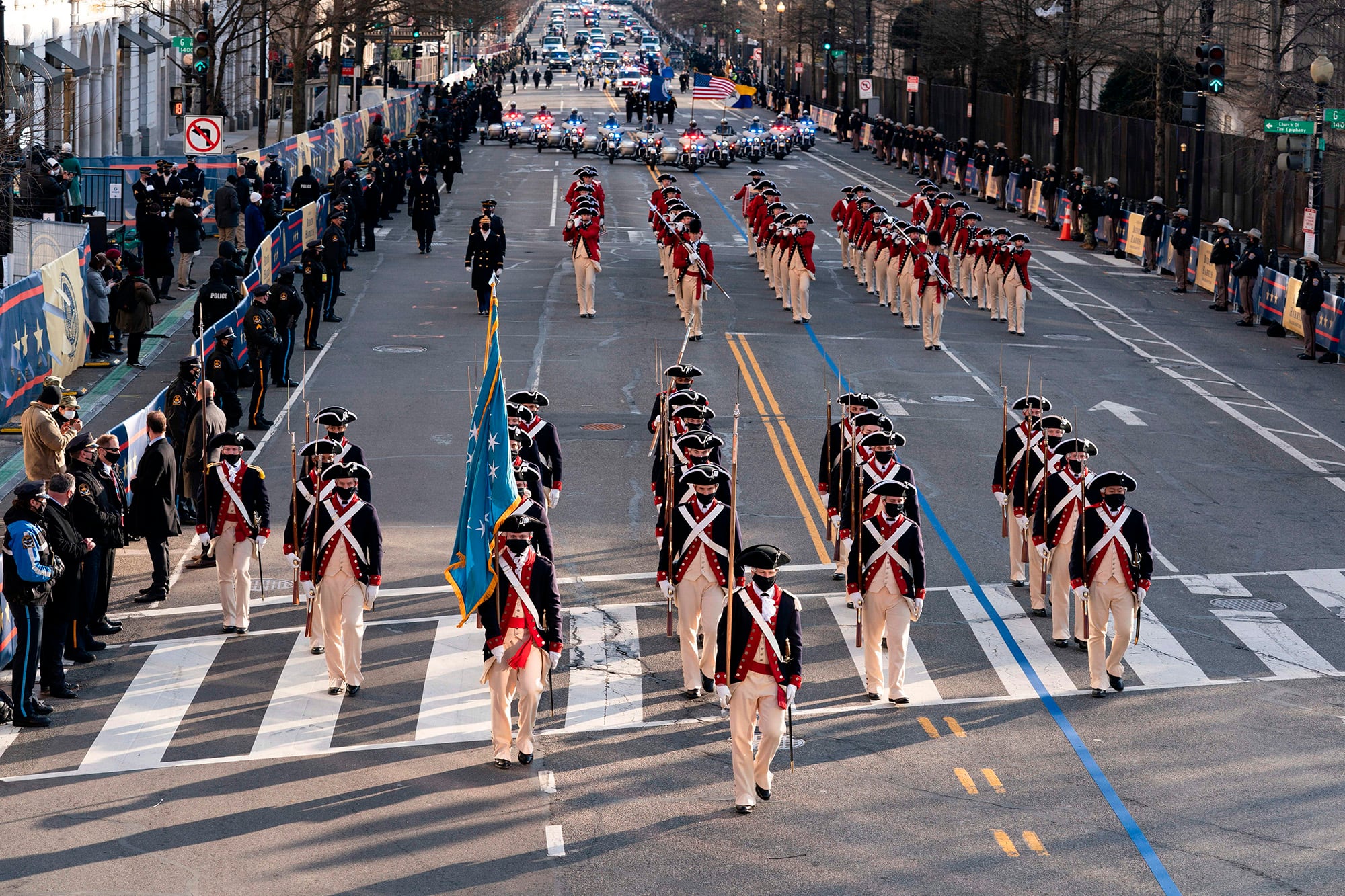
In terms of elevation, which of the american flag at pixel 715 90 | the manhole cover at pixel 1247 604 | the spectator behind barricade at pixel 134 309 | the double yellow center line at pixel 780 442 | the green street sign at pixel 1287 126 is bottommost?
the manhole cover at pixel 1247 604

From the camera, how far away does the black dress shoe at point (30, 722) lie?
13.7 metres

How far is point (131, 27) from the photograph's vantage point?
193 feet

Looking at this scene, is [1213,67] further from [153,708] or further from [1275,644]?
[153,708]

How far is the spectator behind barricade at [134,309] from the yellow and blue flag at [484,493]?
13606 mm

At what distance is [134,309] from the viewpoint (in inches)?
1059

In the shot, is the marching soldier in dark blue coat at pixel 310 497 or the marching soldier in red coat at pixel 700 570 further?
the marching soldier in dark blue coat at pixel 310 497

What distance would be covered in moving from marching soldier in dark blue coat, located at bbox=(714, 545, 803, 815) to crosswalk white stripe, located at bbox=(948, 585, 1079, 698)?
324 centimetres

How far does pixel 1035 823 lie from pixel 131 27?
5341 centimetres

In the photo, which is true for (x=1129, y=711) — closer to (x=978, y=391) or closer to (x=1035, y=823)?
(x=1035, y=823)

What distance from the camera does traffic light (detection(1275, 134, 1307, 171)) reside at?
31719mm

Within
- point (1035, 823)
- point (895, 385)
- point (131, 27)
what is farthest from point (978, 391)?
point (131, 27)

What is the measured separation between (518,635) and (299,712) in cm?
227

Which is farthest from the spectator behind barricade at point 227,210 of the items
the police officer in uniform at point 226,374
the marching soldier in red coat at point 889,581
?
the marching soldier in red coat at point 889,581

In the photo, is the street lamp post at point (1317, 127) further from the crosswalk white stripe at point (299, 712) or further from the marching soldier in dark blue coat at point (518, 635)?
the marching soldier in dark blue coat at point (518, 635)
